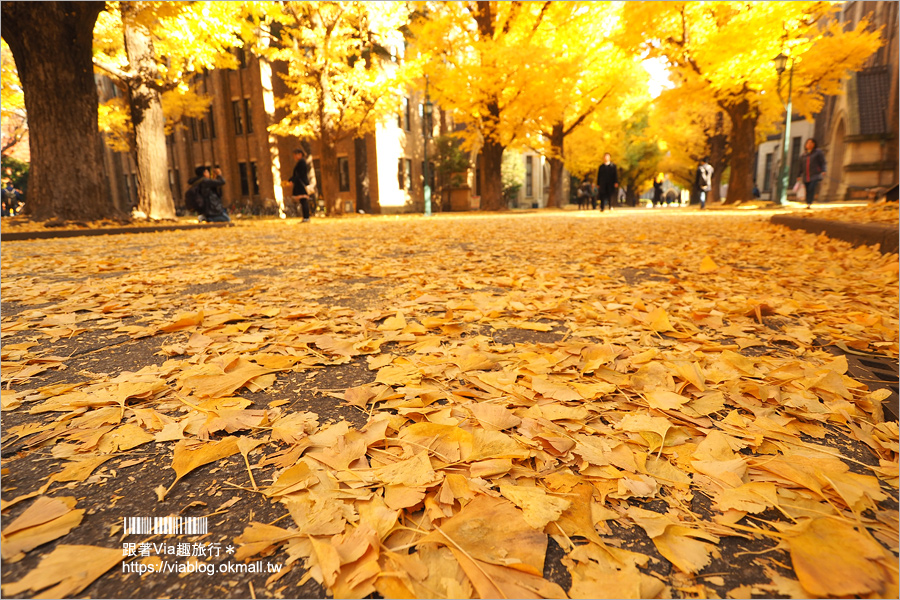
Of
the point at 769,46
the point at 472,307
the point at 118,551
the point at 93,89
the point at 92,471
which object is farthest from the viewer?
the point at 769,46

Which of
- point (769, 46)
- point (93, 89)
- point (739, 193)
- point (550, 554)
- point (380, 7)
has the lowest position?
point (550, 554)

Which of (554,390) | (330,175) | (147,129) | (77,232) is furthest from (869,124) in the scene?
(77,232)

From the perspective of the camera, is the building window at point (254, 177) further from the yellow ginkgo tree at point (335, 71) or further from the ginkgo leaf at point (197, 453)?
the ginkgo leaf at point (197, 453)

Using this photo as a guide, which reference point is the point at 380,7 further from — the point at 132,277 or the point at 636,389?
the point at 636,389

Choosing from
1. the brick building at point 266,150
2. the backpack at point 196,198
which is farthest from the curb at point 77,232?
the brick building at point 266,150

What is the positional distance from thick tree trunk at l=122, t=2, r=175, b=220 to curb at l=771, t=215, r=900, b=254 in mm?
14736

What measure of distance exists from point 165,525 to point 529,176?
46470mm

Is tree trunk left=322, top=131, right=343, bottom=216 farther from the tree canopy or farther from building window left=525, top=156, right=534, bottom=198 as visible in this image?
building window left=525, top=156, right=534, bottom=198

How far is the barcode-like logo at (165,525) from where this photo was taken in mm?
990

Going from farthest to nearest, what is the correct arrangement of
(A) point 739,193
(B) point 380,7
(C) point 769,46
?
(A) point 739,193
(B) point 380,7
(C) point 769,46

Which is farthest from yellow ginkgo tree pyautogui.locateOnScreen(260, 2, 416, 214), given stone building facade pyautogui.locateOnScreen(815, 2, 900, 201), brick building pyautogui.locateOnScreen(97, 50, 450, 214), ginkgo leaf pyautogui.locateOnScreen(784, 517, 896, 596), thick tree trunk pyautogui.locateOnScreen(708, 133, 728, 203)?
stone building facade pyautogui.locateOnScreen(815, 2, 900, 201)

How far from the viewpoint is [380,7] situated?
57.0ft

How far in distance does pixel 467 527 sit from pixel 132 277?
4.37 m

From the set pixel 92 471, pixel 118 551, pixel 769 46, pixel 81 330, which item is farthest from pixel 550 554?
pixel 769 46
